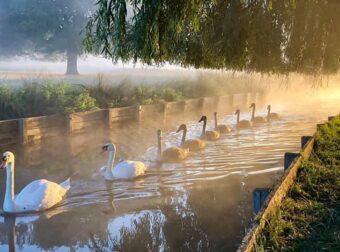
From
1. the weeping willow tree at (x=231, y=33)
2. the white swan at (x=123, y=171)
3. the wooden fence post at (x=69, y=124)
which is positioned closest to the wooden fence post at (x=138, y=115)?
the wooden fence post at (x=69, y=124)

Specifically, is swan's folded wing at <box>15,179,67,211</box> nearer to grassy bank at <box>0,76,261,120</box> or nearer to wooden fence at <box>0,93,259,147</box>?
wooden fence at <box>0,93,259,147</box>

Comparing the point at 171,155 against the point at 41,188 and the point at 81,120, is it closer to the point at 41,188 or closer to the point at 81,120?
the point at 41,188

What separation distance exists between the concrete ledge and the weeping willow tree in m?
1.70

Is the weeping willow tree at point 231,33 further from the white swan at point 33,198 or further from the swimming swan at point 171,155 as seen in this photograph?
the swimming swan at point 171,155

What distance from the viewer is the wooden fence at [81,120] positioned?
12.0 metres

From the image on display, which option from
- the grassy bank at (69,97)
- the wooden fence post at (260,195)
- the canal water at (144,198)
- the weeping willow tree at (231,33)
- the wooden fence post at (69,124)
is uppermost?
the weeping willow tree at (231,33)

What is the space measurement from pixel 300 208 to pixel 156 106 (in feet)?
47.3

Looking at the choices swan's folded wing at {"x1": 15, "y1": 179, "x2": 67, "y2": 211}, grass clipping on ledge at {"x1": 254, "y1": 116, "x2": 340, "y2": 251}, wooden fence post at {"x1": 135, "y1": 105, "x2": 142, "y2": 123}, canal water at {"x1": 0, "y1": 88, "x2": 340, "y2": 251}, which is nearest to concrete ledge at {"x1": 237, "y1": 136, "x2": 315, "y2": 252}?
grass clipping on ledge at {"x1": 254, "y1": 116, "x2": 340, "y2": 251}

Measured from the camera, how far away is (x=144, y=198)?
806cm

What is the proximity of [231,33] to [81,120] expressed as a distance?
8.63 metres

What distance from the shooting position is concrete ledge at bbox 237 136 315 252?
3.22 metres

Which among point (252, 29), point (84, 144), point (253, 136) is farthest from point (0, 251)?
point (253, 136)

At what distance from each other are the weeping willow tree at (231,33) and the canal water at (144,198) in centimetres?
246

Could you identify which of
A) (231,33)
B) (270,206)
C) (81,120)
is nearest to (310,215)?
(270,206)
